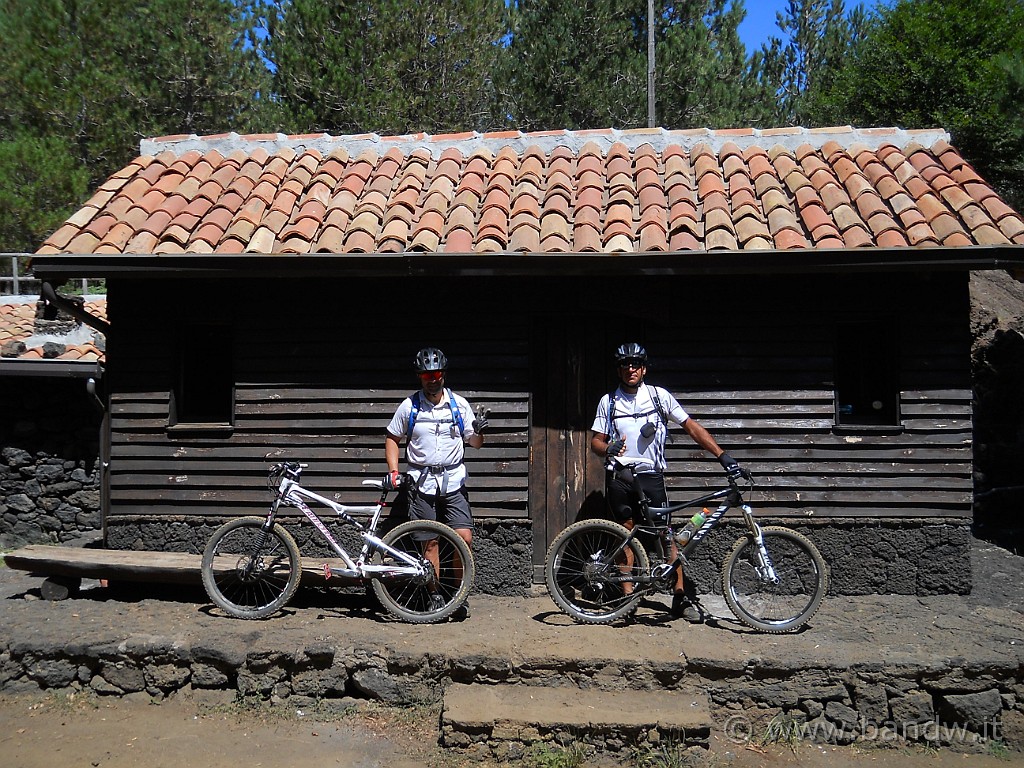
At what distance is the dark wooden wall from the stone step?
1971mm

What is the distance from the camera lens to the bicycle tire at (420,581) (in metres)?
6.38

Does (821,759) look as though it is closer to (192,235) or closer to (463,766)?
(463,766)

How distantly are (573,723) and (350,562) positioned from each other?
214cm

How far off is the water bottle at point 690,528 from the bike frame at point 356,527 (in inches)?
75.3

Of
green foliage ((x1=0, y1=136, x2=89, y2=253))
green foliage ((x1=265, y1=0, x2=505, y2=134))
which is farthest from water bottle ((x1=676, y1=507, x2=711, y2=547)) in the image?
green foliage ((x1=0, y1=136, x2=89, y2=253))

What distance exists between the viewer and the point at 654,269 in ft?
22.1

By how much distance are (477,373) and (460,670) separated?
247 cm

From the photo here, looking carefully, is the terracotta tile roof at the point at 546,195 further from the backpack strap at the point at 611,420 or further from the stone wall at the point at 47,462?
the stone wall at the point at 47,462

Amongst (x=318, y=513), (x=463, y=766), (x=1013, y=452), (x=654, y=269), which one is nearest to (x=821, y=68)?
(x=1013, y=452)

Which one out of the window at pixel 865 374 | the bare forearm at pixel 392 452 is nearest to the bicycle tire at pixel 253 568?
the bare forearm at pixel 392 452

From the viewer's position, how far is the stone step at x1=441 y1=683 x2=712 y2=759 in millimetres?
5219

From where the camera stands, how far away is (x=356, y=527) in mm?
6672

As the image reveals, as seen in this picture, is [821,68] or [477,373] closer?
[477,373]

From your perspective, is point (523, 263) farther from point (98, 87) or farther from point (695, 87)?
point (695, 87)
